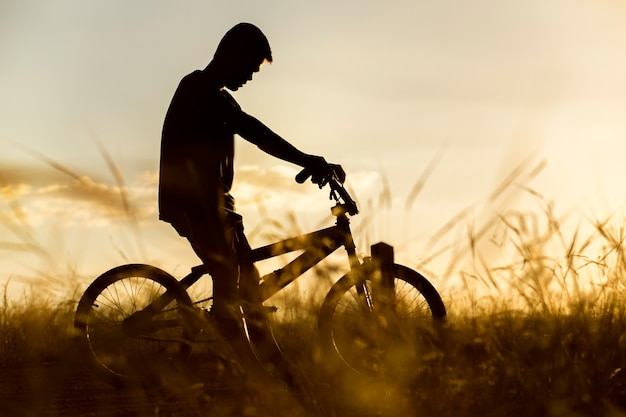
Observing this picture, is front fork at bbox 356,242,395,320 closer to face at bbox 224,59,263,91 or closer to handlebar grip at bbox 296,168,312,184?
handlebar grip at bbox 296,168,312,184

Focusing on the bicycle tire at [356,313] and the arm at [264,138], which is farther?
the bicycle tire at [356,313]

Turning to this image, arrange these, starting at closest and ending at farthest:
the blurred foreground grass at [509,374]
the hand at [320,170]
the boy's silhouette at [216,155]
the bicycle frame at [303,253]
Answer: the blurred foreground grass at [509,374], the boy's silhouette at [216,155], the hand at [320,170], the bicycle frame at [303,253]

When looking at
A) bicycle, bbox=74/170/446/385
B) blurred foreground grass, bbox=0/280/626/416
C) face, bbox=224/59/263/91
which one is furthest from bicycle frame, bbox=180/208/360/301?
blurred foreground grass, bbox=0/280/626/416

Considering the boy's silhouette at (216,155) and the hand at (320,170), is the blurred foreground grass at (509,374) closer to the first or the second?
the boy's silhouette at (216,155)

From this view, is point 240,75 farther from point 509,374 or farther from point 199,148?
point 509,374

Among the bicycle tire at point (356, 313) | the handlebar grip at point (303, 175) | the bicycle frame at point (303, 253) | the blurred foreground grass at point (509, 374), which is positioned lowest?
the blurred foreground grass at point (509, 374)

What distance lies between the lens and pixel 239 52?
17.4 ft

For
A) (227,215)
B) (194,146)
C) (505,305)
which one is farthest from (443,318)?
(194,146)

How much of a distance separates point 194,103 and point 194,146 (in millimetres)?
258

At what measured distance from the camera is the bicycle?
18.3ft

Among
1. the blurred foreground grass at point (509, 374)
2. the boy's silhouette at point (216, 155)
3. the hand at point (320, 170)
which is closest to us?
the blurred foreground grass at point (509, 374)

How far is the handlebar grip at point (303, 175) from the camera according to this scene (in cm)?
544

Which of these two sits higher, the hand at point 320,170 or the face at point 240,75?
the face at point 240,75

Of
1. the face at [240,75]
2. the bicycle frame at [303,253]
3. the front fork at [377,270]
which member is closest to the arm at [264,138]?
the face at [240,75]
